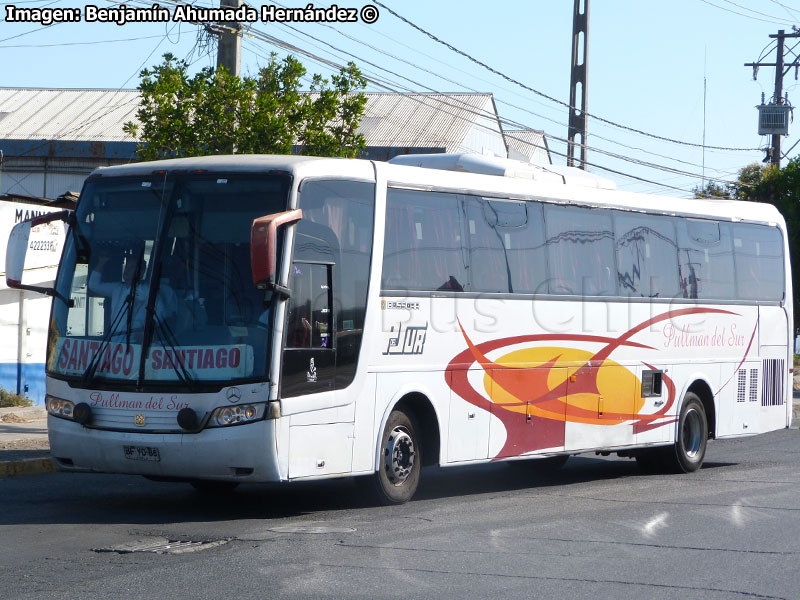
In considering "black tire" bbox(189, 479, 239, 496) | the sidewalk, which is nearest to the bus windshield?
"black tire" bbox(189, 479, 239, 496)

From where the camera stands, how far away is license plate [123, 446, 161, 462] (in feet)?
33.6

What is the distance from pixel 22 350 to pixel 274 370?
1444 centimetres

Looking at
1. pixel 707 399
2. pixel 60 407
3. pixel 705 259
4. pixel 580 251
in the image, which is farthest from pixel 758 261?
pixel 60 407

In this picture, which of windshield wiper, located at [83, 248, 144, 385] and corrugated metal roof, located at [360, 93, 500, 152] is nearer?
windshield wiper, located at [83, 248, 144, 385]

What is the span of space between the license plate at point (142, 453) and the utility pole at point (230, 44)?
27.4 ft

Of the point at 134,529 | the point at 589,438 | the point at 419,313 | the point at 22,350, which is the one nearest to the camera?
the point at 134,529

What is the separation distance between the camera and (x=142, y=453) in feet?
33.8

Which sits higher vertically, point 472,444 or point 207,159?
point 207,159

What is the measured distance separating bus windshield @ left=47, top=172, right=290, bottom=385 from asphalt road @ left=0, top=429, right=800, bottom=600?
134 cm

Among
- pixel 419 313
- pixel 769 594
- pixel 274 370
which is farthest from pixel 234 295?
pixel 769 594

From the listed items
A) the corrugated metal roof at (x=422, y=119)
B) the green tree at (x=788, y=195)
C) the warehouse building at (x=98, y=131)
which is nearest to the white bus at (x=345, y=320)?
the warehouse building at (x=98, y=131)

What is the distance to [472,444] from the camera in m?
12.5

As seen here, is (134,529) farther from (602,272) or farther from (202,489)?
(602,272)

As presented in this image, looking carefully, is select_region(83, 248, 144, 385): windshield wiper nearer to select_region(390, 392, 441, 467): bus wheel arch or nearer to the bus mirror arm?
the bus mirror arm
